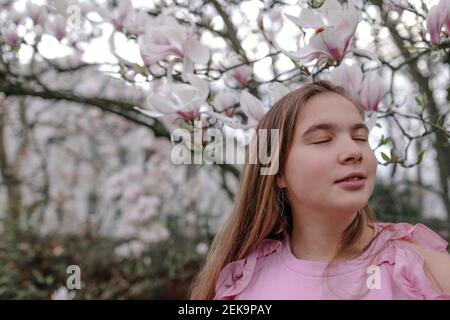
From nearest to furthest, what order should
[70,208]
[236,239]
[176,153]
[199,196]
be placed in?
[236,239] < [176,153] < [199,196] < [70,208]

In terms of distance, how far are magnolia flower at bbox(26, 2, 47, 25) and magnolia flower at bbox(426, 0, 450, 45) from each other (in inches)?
52.4

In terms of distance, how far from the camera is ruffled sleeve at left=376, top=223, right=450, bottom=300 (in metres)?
1.10

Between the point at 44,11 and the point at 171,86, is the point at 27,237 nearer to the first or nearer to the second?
the point at 44,11

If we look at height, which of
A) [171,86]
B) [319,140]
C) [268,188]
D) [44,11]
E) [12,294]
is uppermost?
[44,11]

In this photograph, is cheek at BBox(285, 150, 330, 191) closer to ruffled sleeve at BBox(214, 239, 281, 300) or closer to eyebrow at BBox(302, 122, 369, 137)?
eyebrow at BBox(302, 122, 369, 137)

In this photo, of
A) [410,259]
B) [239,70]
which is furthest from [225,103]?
[410,259]

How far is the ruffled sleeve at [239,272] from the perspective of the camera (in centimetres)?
127

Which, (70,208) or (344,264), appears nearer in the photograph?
(344,264)

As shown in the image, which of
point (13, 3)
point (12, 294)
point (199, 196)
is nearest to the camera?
point (13, 3)

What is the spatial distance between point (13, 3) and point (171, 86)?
4.31 ft

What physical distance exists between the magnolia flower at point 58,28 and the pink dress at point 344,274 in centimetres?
→ 103

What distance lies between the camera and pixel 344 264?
47.9 inches

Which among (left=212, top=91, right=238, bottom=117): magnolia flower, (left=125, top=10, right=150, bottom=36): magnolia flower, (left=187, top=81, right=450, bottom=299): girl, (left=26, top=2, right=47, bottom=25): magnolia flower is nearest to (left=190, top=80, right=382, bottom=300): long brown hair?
(left=187, top=81, right=450, bottom=299): girl

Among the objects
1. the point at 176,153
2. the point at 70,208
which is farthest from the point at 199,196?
the point at 176,153
